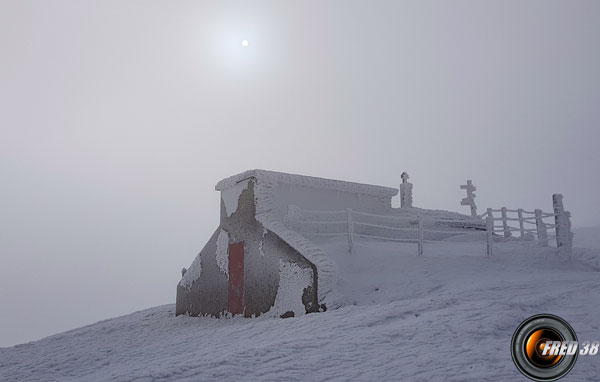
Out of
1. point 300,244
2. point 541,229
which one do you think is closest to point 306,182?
point 300,244

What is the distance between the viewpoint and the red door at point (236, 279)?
44.7 feet

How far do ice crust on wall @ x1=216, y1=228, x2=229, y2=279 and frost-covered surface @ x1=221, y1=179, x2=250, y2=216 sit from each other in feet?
2.25

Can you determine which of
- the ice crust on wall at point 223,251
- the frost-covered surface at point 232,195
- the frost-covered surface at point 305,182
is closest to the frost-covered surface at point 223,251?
the ice crust on wall at point 223,251

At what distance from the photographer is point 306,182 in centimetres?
1482

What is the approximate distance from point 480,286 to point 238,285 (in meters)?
6.53

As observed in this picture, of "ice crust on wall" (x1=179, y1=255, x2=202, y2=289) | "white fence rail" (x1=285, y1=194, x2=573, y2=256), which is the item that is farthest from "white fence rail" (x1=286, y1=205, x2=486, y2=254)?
"ice crust on wall" (x1=179, y1=255, x2=202, y2=289)

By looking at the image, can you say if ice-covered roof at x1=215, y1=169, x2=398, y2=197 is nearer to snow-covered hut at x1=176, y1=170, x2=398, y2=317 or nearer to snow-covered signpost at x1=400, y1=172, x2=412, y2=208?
snow-covered hut at x1=176, y1=170, x2=398, y2=317

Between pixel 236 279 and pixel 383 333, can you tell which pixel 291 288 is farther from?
pixel 383 333

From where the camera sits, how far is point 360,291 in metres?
10.6

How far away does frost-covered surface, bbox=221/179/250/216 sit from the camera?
1468 cm

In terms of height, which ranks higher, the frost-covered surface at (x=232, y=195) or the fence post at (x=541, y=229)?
the frost-covered surface at (x=232, y=195)

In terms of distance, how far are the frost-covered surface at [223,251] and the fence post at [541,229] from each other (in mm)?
9116

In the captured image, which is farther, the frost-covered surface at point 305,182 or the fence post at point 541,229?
the fence post at point 541,229

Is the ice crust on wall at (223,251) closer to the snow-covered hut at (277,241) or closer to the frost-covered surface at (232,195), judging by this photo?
the snow-covered hut at (277,241)
